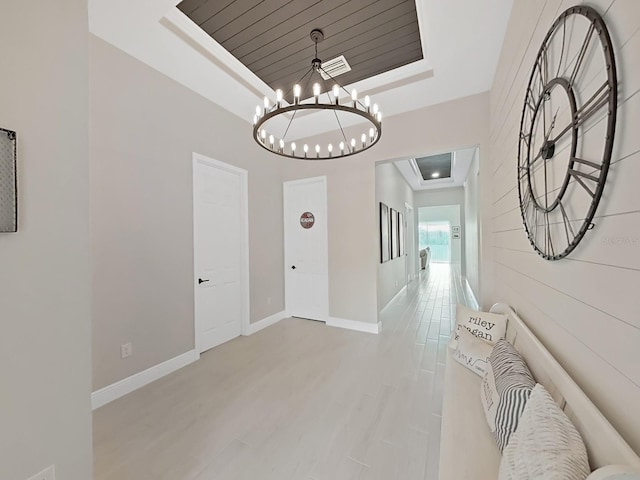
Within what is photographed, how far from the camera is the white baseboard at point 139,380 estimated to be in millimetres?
2156

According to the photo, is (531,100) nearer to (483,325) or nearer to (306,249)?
(483,325)

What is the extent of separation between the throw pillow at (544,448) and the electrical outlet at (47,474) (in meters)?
1.75

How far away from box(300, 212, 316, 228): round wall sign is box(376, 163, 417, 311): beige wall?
1.10 m

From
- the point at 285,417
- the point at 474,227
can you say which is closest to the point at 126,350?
the point at 285,417

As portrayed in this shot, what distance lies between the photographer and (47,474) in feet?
3.41

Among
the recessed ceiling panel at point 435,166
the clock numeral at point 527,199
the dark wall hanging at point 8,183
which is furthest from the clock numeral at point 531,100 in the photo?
the recessed ceiling panel at point 435,166

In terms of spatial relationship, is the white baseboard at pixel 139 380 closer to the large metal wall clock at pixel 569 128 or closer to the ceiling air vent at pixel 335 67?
the large metal wall clock at pixel 569 128

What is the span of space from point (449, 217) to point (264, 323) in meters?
10.5

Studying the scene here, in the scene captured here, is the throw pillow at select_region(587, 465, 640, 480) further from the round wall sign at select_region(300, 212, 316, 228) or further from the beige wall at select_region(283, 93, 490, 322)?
the round wall sign at select_region(300, 212, 316, 228)

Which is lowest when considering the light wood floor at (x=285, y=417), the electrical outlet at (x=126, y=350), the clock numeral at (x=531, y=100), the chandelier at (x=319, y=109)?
the light wood floor at (x=285, y=417)

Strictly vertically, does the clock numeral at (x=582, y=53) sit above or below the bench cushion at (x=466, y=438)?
above

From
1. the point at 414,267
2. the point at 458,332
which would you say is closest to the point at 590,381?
the point at 458,332

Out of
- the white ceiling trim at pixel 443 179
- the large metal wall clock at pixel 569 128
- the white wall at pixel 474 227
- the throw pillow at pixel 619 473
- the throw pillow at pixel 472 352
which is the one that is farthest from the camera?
the white ceiling trim at pixel 443 179

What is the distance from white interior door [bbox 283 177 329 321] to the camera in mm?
4258
